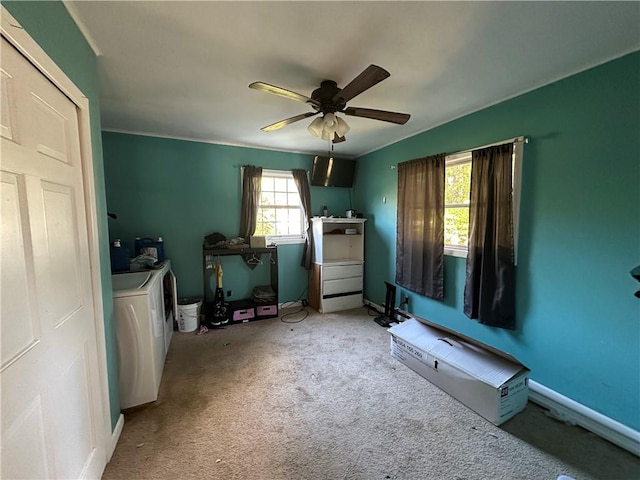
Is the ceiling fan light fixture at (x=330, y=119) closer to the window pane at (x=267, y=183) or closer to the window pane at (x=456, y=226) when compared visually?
the window pane at (x=456, y=226)

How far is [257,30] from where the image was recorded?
1.42 metres

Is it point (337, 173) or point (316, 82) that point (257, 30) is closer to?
point (316, 82)

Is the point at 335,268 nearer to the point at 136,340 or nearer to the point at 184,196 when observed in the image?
the point at 184,196

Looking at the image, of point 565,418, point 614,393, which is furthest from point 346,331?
point 614,393

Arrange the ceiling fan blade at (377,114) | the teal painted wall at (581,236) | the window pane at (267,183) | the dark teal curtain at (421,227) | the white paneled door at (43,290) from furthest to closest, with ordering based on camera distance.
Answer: the window pane at (267,183) < the dark teal curtain at (421,227) < the ceiling fan blade at (377,114) < the teal painted wall at (581,236) < the white paneled door at (43,290)

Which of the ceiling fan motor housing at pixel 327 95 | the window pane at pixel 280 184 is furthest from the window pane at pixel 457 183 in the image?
the window pane at pixel 280 184

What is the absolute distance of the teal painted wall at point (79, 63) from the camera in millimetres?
951

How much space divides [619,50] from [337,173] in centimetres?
305

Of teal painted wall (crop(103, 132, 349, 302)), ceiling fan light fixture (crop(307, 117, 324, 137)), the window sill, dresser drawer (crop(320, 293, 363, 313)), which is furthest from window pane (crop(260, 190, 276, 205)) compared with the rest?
the window sill

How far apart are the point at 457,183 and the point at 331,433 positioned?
258cm

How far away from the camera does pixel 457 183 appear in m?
2.73

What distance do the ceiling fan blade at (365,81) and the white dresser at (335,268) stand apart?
2.12 m

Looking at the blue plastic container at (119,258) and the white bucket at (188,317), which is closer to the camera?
the blue plastic container at (119,258)

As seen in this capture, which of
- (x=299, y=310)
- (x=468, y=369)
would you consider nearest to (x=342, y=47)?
(x=468, y=369)
